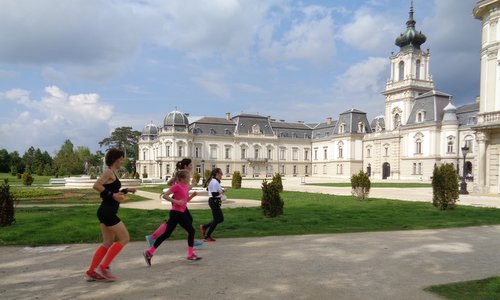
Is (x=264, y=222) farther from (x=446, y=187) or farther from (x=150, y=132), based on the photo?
(x=150, y=132)

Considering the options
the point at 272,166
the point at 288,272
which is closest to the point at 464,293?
the point at 288,272

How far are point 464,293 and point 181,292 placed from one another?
334 centimetres

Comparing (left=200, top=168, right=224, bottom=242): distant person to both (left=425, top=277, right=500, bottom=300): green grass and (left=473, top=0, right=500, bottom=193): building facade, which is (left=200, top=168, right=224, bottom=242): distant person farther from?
(left=473, top=0, right=500, bottom=193): building facade

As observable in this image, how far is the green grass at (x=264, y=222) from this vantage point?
8383 millimetres

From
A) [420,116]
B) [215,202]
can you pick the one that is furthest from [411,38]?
[215,202]

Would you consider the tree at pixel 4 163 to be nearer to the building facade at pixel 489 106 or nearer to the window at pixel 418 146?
the window at pixel 418 146

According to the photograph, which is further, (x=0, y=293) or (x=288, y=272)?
(x=288, y=272)

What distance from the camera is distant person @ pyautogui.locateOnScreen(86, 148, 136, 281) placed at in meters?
5.02

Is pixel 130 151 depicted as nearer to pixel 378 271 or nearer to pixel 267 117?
pixel 267 117

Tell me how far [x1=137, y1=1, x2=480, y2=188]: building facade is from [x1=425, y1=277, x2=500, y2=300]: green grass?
43297 mm

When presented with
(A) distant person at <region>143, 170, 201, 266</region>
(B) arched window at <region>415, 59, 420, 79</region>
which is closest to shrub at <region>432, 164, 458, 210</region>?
(A) distant person at <region>143, 170, 201, 266</region>

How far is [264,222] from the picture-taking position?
1059 cm

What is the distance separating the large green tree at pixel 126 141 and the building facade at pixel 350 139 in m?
9.71

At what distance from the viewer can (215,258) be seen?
634 cm
